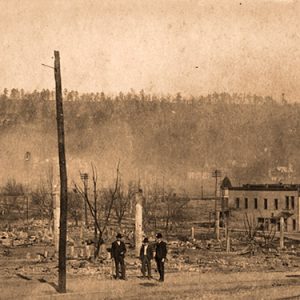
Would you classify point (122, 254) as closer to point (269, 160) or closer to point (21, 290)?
point (21, 290)

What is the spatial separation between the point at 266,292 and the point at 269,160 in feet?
431

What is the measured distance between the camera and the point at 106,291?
18406mm

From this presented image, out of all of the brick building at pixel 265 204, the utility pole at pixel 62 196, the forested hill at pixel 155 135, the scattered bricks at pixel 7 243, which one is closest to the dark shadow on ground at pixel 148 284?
the utility pole at pixel 62 196

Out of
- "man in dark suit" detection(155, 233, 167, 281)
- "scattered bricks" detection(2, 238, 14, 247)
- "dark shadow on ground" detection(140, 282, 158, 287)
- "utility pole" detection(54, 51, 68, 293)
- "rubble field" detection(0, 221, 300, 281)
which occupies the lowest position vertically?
"scattered bricks" detection(2, 238, 14, 247)

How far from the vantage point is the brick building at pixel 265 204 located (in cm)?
6406

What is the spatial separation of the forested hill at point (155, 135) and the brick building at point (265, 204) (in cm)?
6764

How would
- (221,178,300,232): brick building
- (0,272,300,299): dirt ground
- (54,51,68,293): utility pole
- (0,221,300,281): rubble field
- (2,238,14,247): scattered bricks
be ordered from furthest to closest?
(221,178,300,232): brick building → (2,238,14,247): scattered bricks → (0,221,300,281): rubble field → (54,51,68,293): utility pole → (0,272,300,299): dirt ground

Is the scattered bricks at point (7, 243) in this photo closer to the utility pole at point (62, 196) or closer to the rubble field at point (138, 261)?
the rubble field at point (138, 261)

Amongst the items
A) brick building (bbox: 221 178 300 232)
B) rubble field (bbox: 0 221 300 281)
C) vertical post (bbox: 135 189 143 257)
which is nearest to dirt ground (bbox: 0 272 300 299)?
rubble field (bbox: 0 221 300 281)

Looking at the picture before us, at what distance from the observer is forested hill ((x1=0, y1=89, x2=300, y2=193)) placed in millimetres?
146000

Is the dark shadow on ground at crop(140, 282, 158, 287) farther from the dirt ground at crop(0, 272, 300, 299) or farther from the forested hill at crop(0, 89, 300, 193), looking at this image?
the forested hill at crop(0, 89, 300, 193)

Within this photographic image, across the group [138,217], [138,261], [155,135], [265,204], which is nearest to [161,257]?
[138,261]

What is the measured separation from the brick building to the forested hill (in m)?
67.6

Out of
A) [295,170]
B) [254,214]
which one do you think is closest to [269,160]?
[295,170]
